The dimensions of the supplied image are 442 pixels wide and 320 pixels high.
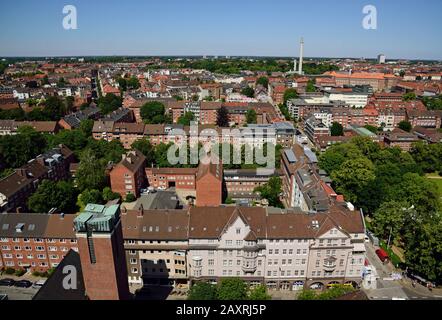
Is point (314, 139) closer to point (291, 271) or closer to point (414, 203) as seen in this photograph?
point (414, 203)

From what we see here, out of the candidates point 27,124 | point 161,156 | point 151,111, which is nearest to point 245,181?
point 161,156

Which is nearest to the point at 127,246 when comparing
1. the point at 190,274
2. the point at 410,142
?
the point at 190,274

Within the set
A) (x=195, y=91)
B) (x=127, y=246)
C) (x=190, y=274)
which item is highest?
(x=195, y=91)

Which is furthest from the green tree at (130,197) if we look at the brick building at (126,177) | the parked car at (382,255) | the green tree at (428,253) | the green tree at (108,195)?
the green tree at (428,253)

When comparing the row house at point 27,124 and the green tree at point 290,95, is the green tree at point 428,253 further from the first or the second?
the green tree at point 290,95

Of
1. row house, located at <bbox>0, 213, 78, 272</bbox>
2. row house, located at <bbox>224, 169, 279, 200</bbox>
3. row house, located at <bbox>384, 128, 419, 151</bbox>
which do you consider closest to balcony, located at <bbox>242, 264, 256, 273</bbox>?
row house, located at <bbox>0, 213, 78, 272</bbox>

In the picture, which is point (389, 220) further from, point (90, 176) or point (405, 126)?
point (405, 126)

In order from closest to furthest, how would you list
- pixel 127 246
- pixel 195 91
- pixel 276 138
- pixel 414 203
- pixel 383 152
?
pixel 127 246
pixel 414 203
pixel 383 152
pixel 276 138
pixel 195 91
